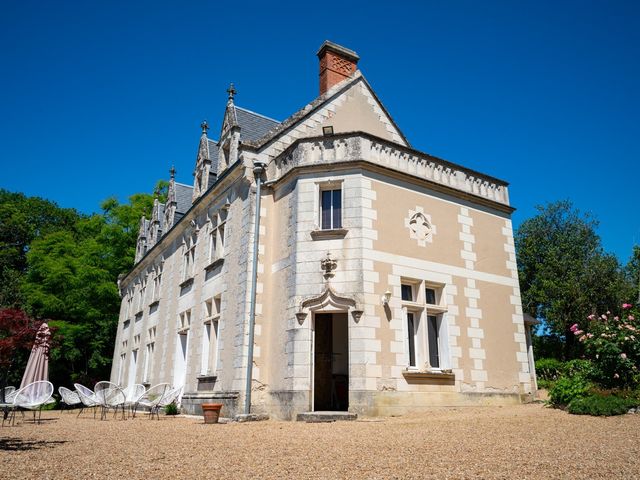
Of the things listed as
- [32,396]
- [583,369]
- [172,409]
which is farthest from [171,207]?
[583,369]

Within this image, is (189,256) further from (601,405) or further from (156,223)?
(601,405)

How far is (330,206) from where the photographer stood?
12227 millimetres

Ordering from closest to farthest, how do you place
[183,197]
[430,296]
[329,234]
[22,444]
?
[22,444] < [329,234] < [430,296] < [183,197]

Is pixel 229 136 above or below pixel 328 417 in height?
above

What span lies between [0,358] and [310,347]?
19.8 feet

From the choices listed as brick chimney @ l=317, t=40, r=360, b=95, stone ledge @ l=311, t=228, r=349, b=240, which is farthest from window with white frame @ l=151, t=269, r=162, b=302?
stone ledge @ l=311, t=228, r=349, b=240

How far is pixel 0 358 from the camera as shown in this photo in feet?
26.4

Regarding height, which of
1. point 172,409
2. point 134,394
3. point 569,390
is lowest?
point 172,409

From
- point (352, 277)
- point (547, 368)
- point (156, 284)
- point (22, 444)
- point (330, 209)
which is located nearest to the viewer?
point (22, 444)

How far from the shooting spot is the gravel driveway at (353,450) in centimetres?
484

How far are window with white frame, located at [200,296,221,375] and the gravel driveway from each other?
5030 millimetres

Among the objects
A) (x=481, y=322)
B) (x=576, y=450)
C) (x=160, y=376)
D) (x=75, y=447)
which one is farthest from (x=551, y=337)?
(x=75, y=447)

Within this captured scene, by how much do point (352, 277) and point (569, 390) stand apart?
5.30 meters

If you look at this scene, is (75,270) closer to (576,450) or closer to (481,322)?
(481,322)
